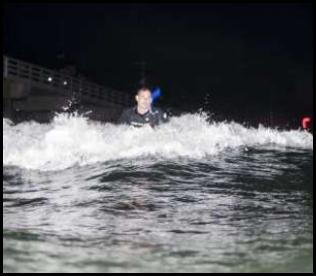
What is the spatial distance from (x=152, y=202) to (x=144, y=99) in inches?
145

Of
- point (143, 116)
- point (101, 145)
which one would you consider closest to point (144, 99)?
point (143, 116)

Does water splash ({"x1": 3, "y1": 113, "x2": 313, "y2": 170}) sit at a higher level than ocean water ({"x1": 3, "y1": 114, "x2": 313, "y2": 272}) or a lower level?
higher

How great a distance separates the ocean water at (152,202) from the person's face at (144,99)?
0.49 metres

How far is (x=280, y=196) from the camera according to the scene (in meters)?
7.54

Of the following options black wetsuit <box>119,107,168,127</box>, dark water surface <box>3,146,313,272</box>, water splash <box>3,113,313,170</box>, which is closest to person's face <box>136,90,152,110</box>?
black wetsuit <box>119,107,168,127</box>

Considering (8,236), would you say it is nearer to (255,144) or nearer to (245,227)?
(245,227)

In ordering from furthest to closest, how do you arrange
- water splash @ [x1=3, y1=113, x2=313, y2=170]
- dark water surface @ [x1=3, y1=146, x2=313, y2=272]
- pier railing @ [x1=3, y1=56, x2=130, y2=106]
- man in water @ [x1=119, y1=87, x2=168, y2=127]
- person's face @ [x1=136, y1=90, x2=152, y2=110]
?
pier railing @ [x1=3, y1=56, x2=130, y2=106] < man in water @ [x1=119, y1=87, x2=168, y2=127] < water splash @ [x1=3, y1=113, x2=313, y2=170] < person's face @ [x1=136, y1=90, x2=152, y2=110] < dark water surface @ [x1=3, y1=146, x2=313, y2=272]

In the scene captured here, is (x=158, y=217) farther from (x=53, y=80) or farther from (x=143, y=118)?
(x=53, y=80)

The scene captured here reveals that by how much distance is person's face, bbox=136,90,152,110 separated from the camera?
10.2 metres

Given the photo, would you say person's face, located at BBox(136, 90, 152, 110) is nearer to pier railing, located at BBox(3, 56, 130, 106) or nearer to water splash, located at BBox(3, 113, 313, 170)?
water splash, located at BBox(3, 113, 313, 170)

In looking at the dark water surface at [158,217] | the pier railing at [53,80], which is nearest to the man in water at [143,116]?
the dark water surface at [158,217]

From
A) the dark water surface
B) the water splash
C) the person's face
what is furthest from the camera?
the water splash

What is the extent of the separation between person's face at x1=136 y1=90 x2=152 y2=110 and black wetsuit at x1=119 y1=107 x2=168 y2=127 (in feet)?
0.59

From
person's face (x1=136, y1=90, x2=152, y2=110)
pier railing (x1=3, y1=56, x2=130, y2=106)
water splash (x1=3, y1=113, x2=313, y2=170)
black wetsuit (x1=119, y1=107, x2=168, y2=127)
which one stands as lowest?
water splash (x1=3, y1=113, x2=313, y2=170)
